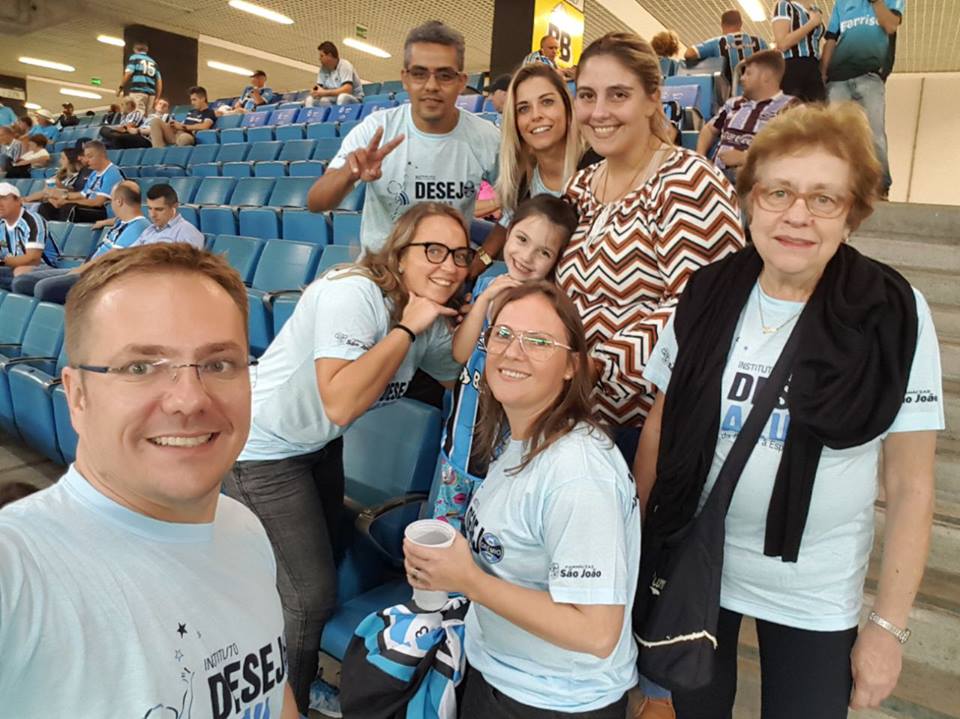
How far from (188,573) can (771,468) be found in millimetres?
886

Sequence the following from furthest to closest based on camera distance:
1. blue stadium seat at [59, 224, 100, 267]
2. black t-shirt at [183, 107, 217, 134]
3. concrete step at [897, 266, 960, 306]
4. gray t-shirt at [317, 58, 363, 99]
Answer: black t-shirt at [183, 107, 217, 134]
gray t-shirt at [317, 58, 363, 99]
blue stadium seat at [59, 224, 100, 267]
concrete step at [897, 266, 960, 306]

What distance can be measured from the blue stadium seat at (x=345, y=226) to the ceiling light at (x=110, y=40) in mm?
14392

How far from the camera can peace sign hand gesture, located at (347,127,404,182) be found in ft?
6.69

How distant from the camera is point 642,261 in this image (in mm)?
1331

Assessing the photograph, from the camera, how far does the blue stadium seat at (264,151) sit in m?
8.66

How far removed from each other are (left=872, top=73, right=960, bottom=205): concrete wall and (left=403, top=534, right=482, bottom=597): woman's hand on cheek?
11867 mm

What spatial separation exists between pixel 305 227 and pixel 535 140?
A: 3988mm

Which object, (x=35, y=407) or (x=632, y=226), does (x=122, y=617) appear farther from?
(x=35, y=407)

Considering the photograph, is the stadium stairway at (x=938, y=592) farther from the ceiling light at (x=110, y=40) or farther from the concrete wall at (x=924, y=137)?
the ceiling light at (x=110, y=40)

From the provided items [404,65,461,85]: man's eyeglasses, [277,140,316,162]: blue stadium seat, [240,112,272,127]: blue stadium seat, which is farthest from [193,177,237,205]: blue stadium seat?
[404,65,461,85]: man's eyeglasses

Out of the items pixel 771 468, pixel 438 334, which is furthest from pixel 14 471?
pixel 771 468

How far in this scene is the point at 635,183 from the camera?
1.43 metres

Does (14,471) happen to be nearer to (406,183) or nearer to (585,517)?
(406,183)

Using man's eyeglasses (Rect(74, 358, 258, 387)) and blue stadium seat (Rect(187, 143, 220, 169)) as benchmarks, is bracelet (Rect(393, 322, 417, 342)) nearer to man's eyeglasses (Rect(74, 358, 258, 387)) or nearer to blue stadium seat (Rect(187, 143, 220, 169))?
man's eyeglasses (Rect(74, 358, 258, 387))
